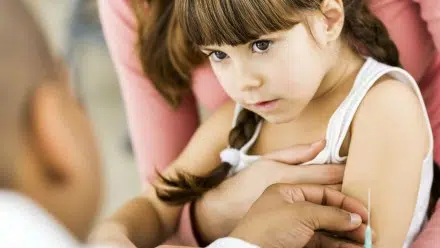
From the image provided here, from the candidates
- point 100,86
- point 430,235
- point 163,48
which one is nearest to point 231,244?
point 430,235

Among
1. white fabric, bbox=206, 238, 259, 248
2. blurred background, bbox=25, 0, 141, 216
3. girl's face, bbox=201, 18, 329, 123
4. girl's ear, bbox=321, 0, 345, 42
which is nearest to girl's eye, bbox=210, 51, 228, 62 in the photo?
girl's face, bbox=201, 18, 329, 123

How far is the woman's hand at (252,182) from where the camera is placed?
1006mm

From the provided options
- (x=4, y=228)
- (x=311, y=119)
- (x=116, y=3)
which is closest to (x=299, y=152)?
(x=311, y=119)

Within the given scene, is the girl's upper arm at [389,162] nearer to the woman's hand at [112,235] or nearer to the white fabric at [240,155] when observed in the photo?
the white fabric at [240,155]

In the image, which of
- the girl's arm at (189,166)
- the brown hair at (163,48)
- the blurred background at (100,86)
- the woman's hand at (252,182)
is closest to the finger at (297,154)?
the woman's hand at (252,182)

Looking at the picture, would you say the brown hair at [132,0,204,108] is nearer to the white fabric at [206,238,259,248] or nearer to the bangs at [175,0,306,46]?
the bangs at [175,0,306,46]

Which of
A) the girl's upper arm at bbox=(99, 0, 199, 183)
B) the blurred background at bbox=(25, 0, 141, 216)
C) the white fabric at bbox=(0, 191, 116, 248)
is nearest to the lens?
the white fabric at bbox=(0, 191, 116, 248)

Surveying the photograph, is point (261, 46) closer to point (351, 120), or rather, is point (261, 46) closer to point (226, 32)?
point (226, 32)

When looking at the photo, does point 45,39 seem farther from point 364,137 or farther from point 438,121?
point 438,121

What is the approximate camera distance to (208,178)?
3.72 ft

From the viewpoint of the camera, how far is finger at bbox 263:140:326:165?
1.02m

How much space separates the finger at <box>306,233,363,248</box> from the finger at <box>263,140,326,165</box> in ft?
0.37

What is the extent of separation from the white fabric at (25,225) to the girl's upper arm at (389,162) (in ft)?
1.49

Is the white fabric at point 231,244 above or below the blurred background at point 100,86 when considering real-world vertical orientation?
above
